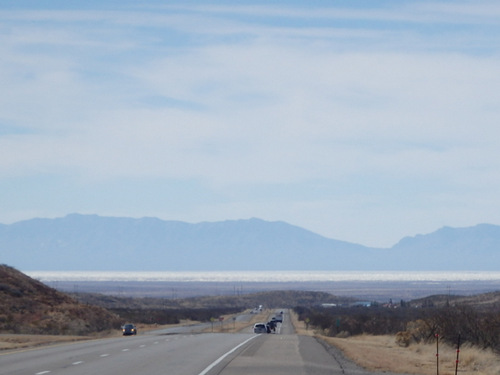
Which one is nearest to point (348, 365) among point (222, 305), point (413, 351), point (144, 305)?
point (413, 351)

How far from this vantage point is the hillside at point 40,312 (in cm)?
6143

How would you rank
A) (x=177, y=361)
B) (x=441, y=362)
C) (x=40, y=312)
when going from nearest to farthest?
(x=177, y=361) → (x=441, y=362) → (x=40, y=312)

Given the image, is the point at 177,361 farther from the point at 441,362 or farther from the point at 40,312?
the point at 40,312

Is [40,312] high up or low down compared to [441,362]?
up

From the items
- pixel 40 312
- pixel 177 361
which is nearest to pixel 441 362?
pixel 177 361

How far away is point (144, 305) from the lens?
170125 mm

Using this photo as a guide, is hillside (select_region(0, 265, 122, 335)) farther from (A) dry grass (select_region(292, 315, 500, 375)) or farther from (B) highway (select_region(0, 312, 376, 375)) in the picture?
(A) dry grass (select_region(292, 315, 500, 375))

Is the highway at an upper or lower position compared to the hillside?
lower

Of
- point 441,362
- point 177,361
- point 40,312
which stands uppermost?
point 40,312

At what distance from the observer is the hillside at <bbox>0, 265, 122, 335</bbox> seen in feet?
202

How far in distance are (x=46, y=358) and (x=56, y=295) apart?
180 feet

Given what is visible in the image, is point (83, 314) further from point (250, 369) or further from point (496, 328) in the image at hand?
point (250, 369)

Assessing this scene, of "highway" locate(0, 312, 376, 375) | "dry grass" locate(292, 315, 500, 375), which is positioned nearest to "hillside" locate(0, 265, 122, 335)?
"highway" locate(0, 312, 376, 375)

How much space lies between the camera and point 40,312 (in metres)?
68.2
